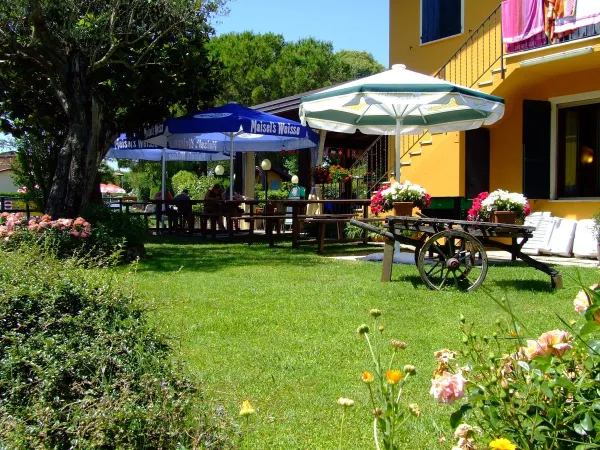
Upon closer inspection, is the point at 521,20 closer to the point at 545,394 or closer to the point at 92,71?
the point at 92,71

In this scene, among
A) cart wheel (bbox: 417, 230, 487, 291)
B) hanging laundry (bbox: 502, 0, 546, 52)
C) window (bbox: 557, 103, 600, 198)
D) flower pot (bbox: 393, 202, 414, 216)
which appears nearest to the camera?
cart wheel (bbox: 417, 230, 487, 291)

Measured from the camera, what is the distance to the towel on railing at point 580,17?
375 inches

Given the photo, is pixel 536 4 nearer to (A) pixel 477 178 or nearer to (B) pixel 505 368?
(A) pixel 477 178

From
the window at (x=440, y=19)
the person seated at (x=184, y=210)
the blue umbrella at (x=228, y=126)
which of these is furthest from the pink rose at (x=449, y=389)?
the person seated at (x=184, y=210)

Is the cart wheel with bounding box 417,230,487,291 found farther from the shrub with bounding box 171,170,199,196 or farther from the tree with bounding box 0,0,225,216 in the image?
the shrub with bounding box 171,170,199,196

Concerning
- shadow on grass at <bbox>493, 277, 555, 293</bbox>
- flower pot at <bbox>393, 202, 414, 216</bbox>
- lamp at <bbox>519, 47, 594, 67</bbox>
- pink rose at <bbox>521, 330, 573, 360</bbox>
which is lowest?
shadow on grass at <bbox>493, 277, 555, 293</bbox>

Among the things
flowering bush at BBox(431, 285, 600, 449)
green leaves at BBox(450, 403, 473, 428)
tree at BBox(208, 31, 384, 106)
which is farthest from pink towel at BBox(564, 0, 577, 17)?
tree at BBox(208, 31, 384, 106)

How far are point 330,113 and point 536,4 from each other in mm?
3805

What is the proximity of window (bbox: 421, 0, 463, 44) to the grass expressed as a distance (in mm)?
6802

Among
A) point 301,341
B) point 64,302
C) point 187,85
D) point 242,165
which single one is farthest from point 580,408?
point 242,165

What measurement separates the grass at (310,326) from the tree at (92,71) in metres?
2.32

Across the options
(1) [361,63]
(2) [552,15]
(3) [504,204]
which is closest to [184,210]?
(2) [552,15]

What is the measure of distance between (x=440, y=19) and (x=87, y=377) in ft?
42.1

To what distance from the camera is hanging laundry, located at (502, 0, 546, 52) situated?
1034cm
